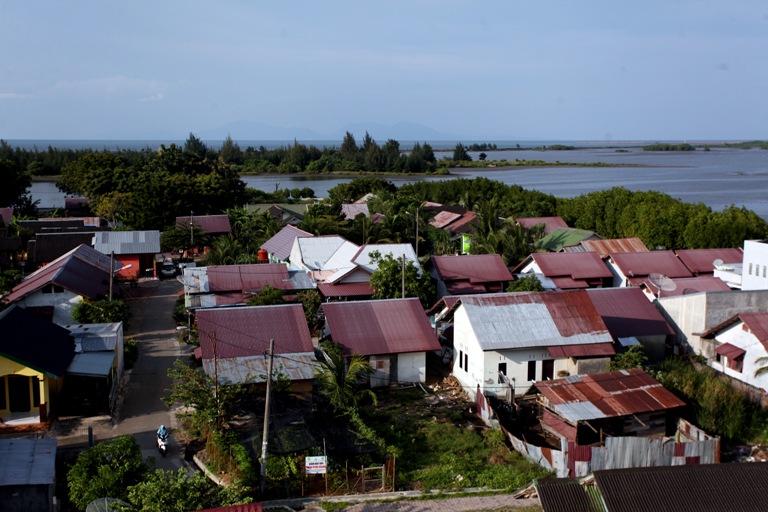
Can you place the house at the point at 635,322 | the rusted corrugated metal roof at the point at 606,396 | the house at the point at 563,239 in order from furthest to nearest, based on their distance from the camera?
the house at the point at 563,239 → the house at the point at 635,322 → the rusted corrugated metal roof at the point at 606,396

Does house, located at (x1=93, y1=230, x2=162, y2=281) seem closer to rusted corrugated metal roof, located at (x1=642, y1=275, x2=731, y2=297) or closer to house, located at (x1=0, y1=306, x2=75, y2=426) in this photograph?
house, located at (x1=0, y1=306, x2=75, y2=426)

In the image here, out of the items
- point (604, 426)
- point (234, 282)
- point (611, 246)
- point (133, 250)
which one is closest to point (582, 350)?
point (604, 426)

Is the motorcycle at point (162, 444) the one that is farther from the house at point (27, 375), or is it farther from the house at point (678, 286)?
the house at point (678, 286)

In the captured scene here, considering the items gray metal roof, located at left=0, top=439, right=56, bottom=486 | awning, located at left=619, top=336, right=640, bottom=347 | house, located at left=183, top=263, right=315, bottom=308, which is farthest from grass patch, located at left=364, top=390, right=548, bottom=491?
house, located at left=183, top=263, right=315, bottom=308

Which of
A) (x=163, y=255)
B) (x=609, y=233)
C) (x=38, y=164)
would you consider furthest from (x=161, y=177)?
(x=38, y=164)

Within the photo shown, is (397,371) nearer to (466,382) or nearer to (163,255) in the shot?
(466,382)

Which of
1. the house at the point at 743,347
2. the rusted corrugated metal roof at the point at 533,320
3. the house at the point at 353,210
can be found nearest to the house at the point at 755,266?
the house at the point at 743,347

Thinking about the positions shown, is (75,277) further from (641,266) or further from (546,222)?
(546,222)
